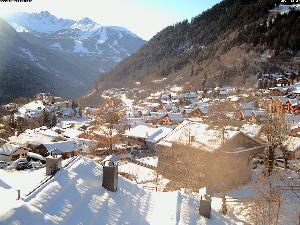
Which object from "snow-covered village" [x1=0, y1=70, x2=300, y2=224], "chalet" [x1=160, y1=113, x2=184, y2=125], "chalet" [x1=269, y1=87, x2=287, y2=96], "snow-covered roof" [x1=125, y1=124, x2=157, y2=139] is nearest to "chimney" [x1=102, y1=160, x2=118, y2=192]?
"snow-covered village" [x1=0, y1=70, x2=300, y2=224]

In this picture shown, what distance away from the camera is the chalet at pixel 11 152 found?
190ft

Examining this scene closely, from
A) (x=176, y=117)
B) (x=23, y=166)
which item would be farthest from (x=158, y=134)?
(x=23, y=166)

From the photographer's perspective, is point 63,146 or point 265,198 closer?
point 265,198

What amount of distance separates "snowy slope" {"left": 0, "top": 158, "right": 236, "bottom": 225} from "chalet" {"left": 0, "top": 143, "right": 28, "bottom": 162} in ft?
136

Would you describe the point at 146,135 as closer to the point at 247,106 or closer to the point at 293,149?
the point at 293,149

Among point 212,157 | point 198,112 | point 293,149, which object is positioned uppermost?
point 212,157

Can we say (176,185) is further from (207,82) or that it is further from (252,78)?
(207,82)

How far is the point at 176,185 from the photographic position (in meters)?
37.3

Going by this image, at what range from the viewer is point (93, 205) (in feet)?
53.0

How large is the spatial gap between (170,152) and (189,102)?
8598cm

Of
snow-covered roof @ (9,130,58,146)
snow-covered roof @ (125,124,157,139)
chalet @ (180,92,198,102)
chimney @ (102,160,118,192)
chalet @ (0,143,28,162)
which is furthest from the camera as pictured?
chalet @ (180,92,198,102)

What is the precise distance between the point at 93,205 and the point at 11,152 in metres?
45.5

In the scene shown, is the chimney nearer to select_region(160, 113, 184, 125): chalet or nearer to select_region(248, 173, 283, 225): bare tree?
select_region(248, 173, 283, 225): bare tree

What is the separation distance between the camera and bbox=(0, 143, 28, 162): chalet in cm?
5784
